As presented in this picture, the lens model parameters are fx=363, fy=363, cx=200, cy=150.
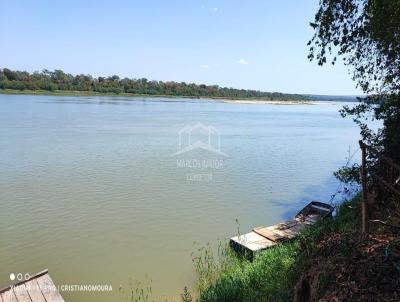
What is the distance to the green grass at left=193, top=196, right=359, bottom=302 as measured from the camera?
542 cm

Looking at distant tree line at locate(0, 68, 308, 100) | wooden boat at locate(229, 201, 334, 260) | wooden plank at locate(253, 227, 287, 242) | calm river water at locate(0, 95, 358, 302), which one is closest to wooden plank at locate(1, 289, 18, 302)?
calm river water at locate(0, 95, 358, 302)

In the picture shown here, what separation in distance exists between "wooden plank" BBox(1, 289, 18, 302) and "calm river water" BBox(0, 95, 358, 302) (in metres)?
1.44

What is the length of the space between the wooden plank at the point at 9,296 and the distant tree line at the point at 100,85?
109m

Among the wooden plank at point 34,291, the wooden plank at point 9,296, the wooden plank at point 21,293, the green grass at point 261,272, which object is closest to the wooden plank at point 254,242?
the green grass at point 261,272

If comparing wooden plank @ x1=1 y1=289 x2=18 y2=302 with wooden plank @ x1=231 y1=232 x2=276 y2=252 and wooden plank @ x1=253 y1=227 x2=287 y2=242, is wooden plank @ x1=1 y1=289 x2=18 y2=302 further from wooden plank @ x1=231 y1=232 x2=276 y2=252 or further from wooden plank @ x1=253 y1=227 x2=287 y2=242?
wooden plank @ x1=253 y1=227 x2=287 y2=242

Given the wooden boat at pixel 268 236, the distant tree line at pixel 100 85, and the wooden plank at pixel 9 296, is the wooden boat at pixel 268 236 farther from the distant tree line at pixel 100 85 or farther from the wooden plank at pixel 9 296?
the distant tree line at pixel 100 85

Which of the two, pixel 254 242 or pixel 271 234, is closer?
pixel 254 242

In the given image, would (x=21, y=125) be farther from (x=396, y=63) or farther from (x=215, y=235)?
(x=396, y=63)

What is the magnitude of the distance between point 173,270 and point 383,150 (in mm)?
5876

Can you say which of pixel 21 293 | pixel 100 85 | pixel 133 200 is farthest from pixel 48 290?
pixel 100 85

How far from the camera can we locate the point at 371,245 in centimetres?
397

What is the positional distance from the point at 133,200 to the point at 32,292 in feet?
23.3

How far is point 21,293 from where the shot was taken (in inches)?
262

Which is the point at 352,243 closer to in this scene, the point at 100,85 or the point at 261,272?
the point at 261,272
